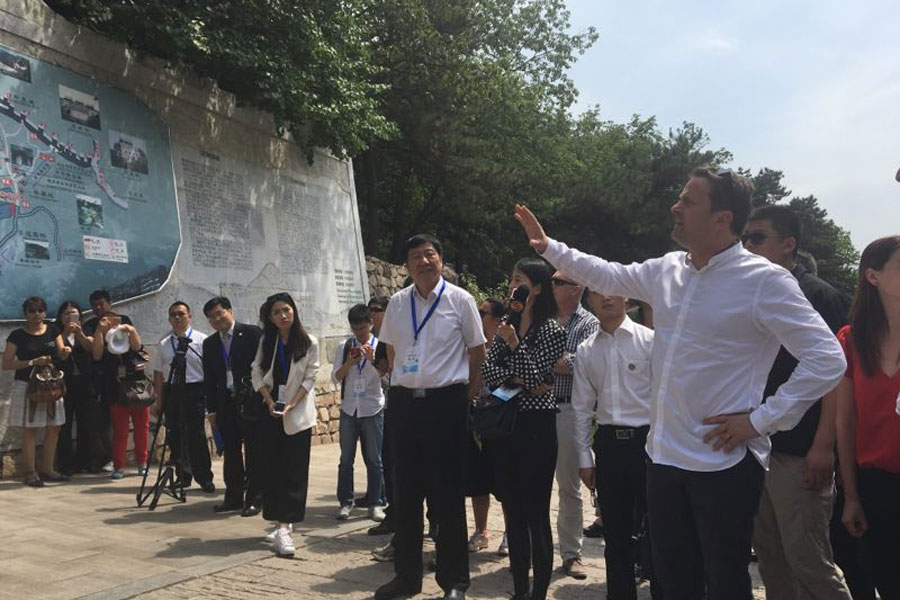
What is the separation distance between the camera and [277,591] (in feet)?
15.3

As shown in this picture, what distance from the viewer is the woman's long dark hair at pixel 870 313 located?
11.1 ft

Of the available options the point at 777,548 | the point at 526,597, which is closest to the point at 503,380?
the point at 526,597

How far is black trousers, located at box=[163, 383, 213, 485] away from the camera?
7768 mm

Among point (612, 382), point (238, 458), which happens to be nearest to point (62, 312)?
point (238, 458)

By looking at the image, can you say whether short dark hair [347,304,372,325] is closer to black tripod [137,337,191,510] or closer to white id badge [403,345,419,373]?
black tripod [137,337,191,510]

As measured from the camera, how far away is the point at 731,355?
275 centimetres

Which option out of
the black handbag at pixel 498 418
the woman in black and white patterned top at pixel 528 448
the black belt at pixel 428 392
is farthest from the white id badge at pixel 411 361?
the black handbag at pixel 498 418

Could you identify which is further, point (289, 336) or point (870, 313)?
point (289, 336)

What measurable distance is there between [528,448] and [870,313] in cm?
182

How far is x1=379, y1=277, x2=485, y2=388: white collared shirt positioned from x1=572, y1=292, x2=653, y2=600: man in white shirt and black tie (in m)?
0.68

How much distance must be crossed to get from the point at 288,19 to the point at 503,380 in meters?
8.23

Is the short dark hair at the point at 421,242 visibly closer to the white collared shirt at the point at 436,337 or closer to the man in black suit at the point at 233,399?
the white collared shirt at the point at 436,337

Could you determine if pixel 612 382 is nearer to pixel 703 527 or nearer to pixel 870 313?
pixel 870 313

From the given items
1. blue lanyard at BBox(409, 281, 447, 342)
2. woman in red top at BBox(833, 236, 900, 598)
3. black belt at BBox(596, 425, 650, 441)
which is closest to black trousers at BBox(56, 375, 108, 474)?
blue lanyard at BBox(409, 281, 447, 342)
